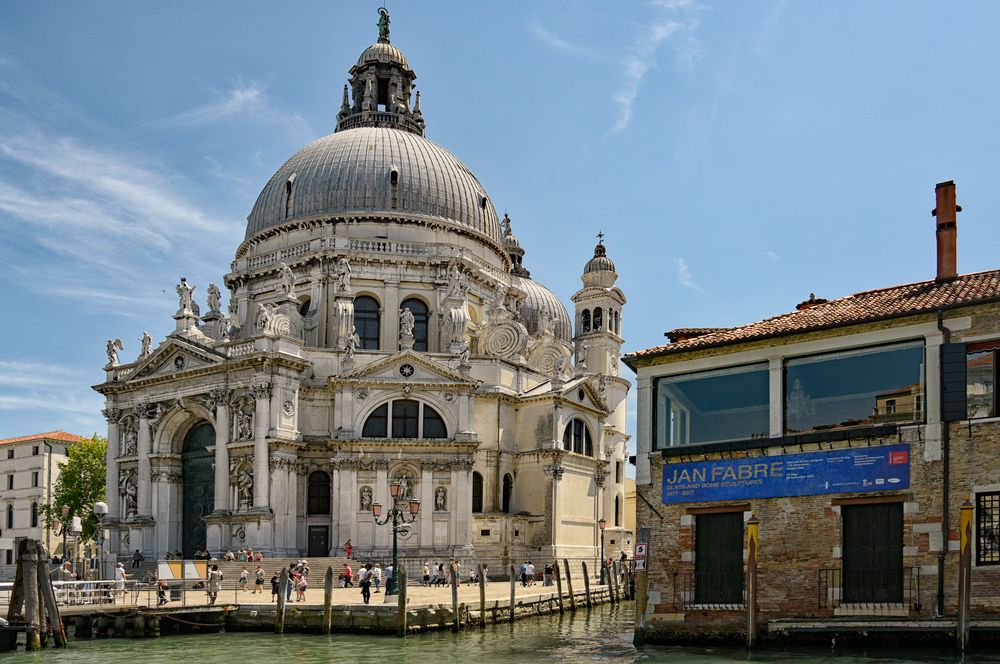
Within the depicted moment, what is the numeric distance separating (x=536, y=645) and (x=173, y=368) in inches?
1002

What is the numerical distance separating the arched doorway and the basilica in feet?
0.29

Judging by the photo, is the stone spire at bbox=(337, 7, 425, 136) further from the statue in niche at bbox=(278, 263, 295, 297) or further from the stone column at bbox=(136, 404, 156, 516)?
the stone column at bbox=(136, 404, 156, 516)

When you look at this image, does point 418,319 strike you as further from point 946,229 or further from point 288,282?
point 946,229

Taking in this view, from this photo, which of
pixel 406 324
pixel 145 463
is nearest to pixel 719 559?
pixel 406 324

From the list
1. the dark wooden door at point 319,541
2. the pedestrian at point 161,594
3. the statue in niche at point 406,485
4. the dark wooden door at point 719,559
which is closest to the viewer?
the dark wooden door at point 719,559

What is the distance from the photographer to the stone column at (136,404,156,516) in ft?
155

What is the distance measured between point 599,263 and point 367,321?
17412 mm

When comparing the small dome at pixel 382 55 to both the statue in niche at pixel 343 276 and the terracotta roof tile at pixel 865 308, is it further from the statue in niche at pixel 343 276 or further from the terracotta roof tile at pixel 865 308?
the terracotta roof tile at pixel 865 308

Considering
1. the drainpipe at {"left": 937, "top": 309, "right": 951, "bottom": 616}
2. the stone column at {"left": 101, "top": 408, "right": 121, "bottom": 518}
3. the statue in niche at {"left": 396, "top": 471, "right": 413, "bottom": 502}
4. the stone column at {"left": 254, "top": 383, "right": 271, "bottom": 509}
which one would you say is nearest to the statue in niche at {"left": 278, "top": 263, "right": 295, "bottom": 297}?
the stone column at {"left": 254, "top": 383, "right": 271, "bottom": 509}

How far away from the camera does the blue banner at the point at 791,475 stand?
21.1m

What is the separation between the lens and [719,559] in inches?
903

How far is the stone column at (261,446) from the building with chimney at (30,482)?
30.8 m

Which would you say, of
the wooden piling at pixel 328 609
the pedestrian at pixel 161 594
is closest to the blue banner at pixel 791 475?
the wooden piling at pixel 328 609

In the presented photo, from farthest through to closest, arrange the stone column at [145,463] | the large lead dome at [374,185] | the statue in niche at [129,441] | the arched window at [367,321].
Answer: the large lead dome at [374,185] → the arched window at [367,321] → the statue in niche at [129,441] → the stone column at [145,463]
